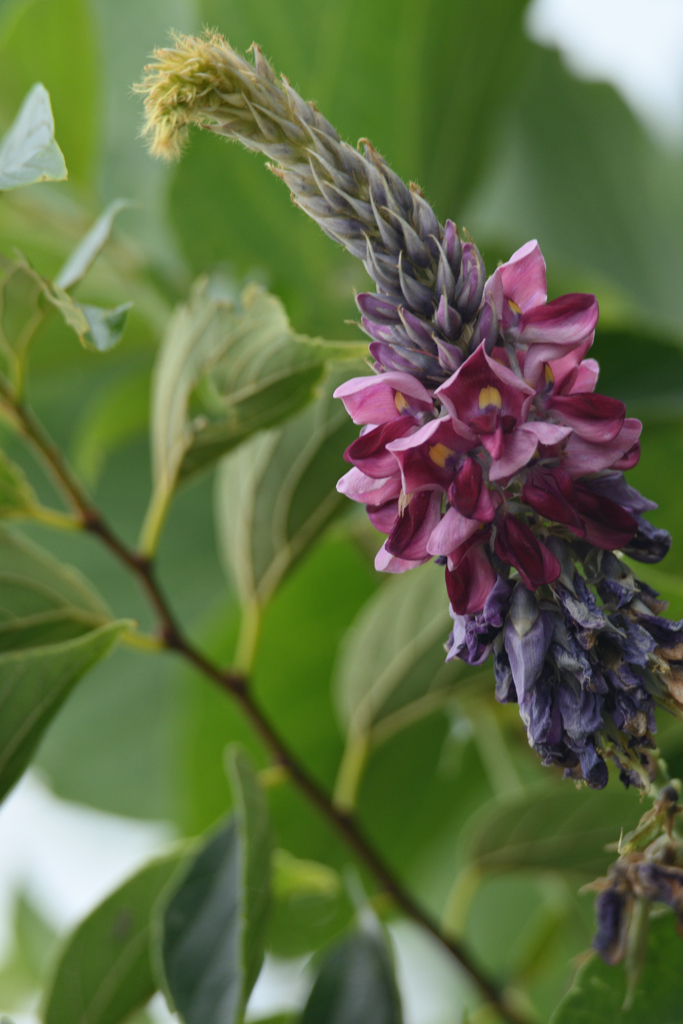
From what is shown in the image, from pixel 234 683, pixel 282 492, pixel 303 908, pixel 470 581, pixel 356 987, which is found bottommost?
pixel 303 908

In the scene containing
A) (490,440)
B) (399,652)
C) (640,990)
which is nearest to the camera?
(490,440)

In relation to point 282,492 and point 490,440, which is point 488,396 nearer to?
point 490,440

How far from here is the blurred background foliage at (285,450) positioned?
0.68 m

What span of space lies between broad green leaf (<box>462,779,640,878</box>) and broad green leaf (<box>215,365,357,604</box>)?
210mm

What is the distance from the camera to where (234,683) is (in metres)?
0.59

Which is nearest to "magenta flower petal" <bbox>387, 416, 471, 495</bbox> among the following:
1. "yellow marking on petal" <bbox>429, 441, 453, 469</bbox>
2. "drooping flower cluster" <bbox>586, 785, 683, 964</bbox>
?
"yellow marking on petal" <bbox>429, 441, 453, 469</bbox>

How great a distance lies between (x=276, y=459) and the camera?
0.58m

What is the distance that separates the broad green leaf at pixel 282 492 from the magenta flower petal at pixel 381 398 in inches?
7.8

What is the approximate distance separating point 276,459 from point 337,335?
29 cm

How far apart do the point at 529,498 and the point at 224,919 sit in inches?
12.9

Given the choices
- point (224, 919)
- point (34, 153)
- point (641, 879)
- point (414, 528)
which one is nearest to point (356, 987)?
point (224, 919)

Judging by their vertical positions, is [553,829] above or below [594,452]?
below

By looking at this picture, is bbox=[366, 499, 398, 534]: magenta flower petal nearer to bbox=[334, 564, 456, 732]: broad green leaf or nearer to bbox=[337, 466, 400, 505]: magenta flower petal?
bbox=[337, 466, 400, 505]: magenta flower petal

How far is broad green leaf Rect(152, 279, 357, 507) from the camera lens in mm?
486
